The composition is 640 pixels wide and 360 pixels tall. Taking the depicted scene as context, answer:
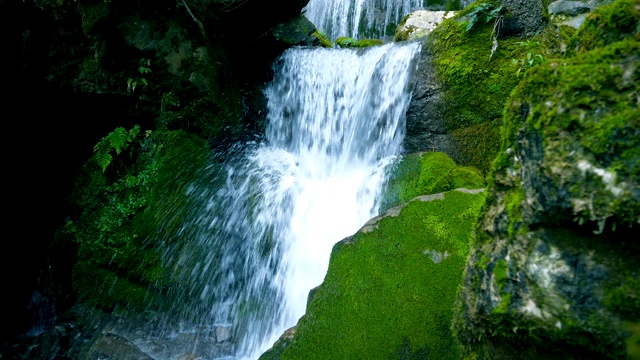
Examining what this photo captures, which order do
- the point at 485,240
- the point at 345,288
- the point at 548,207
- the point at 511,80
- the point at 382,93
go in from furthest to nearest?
the point at 382,93, the point at 511,80, the point at 345,288, the point at 485,240, the point at 548,207

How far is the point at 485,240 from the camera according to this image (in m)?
1.87

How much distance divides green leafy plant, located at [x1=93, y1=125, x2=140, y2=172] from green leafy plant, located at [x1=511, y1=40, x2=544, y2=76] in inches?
244

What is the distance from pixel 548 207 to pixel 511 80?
13.6 ft

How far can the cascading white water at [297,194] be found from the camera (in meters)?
5.01

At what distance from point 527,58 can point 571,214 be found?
4025 mm

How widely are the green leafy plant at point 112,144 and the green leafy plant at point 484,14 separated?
5.87 m

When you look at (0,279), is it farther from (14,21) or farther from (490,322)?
(490,322)

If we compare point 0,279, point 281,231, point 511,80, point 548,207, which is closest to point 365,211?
point 281,231

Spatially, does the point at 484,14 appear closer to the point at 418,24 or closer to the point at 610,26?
the point at 610,26

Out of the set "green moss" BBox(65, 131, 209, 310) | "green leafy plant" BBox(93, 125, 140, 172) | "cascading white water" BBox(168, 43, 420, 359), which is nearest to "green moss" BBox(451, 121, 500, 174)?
"cascading white water" BBox(168, 43, 420, 359)

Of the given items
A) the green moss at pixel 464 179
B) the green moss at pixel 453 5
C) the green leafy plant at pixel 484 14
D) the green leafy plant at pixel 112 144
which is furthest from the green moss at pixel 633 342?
the green moss at pixel 453 5

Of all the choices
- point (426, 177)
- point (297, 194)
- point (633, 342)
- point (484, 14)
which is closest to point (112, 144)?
point (297, 194)

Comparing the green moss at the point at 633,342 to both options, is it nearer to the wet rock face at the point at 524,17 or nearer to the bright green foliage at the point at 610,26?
the bright green foliage at the point at 610,26

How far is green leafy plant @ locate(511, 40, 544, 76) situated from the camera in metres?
4.53
